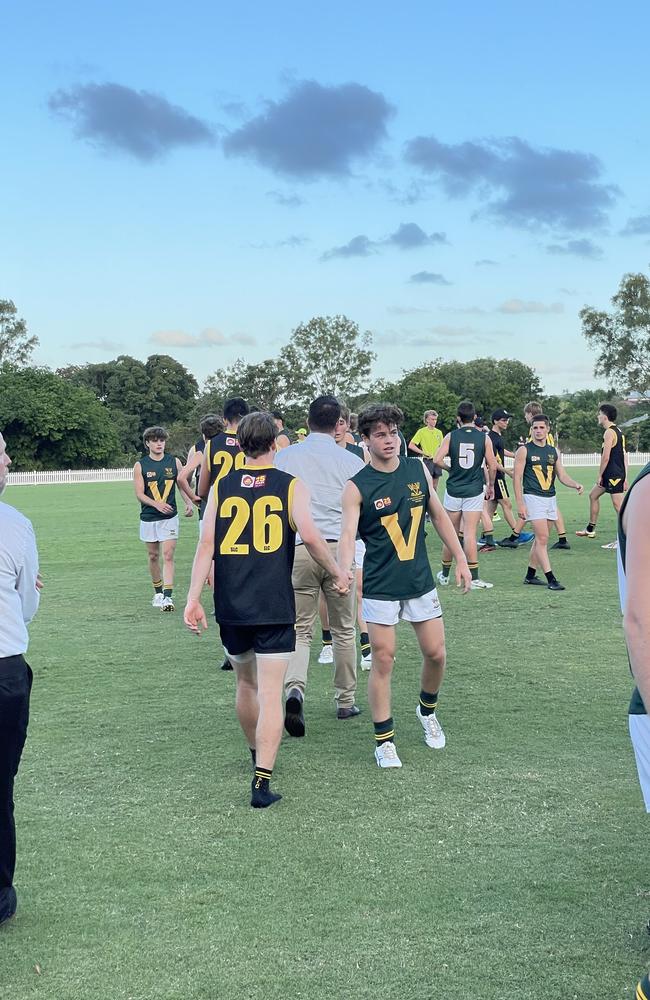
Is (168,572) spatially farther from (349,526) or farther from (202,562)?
(202,562)

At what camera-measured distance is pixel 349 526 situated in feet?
18.5

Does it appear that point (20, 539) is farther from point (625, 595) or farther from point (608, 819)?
point (608, 819)

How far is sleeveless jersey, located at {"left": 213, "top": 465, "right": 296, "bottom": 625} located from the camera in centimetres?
516

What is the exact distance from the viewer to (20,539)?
3.87 m

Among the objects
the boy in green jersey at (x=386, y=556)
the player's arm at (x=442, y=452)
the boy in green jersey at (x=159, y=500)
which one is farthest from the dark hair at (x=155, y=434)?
the boy in green jersey at (x=386, y=556)

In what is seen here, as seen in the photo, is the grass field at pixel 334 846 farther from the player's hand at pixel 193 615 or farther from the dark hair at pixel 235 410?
the dark hair at pixel 235 410

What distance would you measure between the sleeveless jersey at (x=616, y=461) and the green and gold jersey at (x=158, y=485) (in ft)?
22.8

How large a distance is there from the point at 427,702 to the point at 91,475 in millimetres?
57076

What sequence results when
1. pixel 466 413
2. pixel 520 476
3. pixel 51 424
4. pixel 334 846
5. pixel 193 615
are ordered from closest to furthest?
pixel 334 846
pixel 193 615
pixel 520 476
pixel 466 413
pixel 51 424

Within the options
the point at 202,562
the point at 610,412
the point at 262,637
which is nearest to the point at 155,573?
the point at 202,562

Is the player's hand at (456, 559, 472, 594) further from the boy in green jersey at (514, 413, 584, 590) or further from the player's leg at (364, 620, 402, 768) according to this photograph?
the boy in green jersey at (514, 413, 584, 590)

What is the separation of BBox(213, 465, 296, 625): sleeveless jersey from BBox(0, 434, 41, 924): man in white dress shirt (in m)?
1.44

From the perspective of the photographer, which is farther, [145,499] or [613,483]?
[613,483]

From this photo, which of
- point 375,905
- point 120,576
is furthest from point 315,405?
point 120,576
